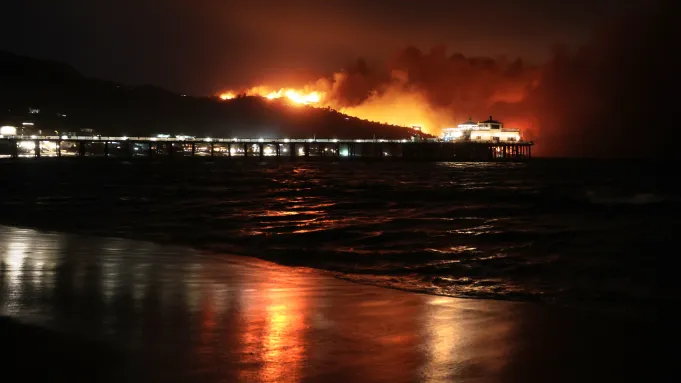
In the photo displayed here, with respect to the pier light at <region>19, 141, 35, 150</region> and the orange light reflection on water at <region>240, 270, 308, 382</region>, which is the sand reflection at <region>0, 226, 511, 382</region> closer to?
the orange light reflection on water at <region>240, 270, 308, 382</region>

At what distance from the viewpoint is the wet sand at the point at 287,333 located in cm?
473

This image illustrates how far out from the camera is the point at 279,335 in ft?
18.3

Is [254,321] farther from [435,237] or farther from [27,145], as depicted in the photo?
[27,145]

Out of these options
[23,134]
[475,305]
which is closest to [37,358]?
[475,305]

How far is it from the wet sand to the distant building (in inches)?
7132

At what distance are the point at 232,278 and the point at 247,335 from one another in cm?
300

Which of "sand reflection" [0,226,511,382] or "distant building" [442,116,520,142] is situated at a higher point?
"distant building" [442,116,520,142]

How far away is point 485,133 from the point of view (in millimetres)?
A: 184250

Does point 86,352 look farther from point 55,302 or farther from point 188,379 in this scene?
point 55,302

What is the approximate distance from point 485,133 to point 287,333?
184 meters

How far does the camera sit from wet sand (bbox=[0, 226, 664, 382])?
4730mm

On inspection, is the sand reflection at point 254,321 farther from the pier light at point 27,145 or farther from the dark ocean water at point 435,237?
the pier light at point 27,145

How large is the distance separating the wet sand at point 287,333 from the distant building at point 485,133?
181m

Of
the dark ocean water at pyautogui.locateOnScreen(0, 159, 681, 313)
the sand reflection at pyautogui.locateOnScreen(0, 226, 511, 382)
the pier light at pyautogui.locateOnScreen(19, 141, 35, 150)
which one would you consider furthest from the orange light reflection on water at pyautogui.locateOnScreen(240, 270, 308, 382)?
the pier light at pyautogui.locateOnScreen(19, 141, 35, 150)
